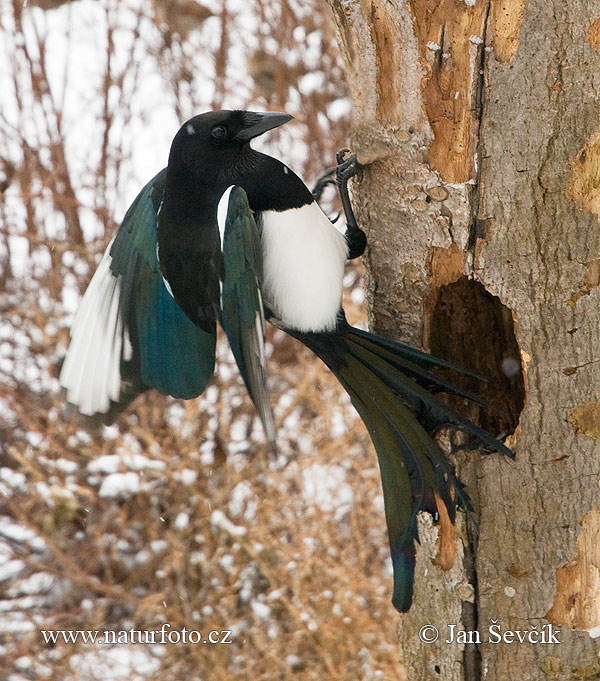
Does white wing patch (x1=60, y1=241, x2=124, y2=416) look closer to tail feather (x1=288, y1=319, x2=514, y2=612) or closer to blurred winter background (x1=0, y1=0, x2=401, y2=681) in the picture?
tail feather (x1=288, y1=319, x2=514, y2=612)

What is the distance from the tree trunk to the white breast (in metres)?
0.08

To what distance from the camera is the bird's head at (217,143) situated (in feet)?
4.51

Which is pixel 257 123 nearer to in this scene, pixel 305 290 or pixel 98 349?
pixel 305 290

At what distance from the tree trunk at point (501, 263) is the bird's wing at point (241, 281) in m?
0.28

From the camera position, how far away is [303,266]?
1.42 m

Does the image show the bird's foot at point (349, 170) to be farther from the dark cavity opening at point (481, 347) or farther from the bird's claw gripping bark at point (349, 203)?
the dark cavity opening at point (481, 347)

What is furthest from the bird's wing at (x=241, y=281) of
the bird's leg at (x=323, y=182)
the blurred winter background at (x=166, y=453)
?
the blurred winter background at (x=166, y=453)

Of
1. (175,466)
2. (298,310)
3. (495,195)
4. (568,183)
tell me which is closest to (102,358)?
(298,310)

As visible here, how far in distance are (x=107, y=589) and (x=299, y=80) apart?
2026 mm

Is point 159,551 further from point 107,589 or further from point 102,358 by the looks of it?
point 102,358

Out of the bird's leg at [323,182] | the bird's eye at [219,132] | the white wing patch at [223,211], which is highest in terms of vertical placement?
the bird's leg at [323,182]

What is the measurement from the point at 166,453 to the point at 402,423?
1703mm

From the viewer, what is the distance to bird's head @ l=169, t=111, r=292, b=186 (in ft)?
4.51

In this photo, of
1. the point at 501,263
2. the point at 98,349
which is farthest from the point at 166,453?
the point at 501,263
